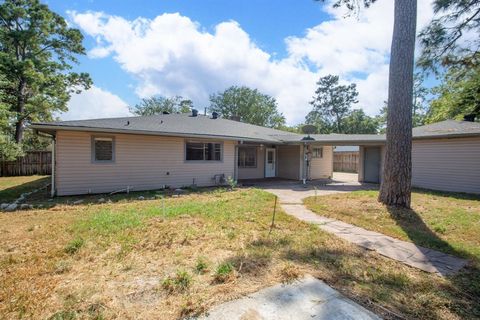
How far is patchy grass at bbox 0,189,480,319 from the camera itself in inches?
99.3

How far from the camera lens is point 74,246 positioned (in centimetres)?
393

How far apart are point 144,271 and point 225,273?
3.53 ft

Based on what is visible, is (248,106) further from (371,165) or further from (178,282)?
(178,282)

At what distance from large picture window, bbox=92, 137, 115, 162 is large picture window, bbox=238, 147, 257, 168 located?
283 inches

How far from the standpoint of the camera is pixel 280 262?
137 inches

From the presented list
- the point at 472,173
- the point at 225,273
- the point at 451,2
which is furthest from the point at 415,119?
the point at 225,273

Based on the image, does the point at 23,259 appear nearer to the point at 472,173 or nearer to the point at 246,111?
the point at 472,173

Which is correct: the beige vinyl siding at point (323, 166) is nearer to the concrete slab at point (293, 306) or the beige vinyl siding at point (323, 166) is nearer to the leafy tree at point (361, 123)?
the concrete slab at point (293, 306)

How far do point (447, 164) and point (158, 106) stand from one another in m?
34.5

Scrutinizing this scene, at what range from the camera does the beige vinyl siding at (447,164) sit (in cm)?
1010

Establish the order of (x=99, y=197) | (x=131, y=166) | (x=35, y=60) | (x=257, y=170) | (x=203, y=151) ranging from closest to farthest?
1. (x=99, y=197)
2. (x=131, y=166)
3. (x=203, y=151)
4. (x=257, y=170)
5. (x=35, y=60)

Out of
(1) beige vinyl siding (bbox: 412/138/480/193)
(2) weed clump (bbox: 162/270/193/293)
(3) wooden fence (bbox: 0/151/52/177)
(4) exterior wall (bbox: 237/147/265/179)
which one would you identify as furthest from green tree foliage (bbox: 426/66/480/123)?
(3) wooden fence (bbox: 0/151/52/177)

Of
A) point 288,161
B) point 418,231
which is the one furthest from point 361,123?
point 418,231

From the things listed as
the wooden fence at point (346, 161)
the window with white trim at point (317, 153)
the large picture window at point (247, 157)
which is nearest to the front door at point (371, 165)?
the window with white trim at point (317, 153)
